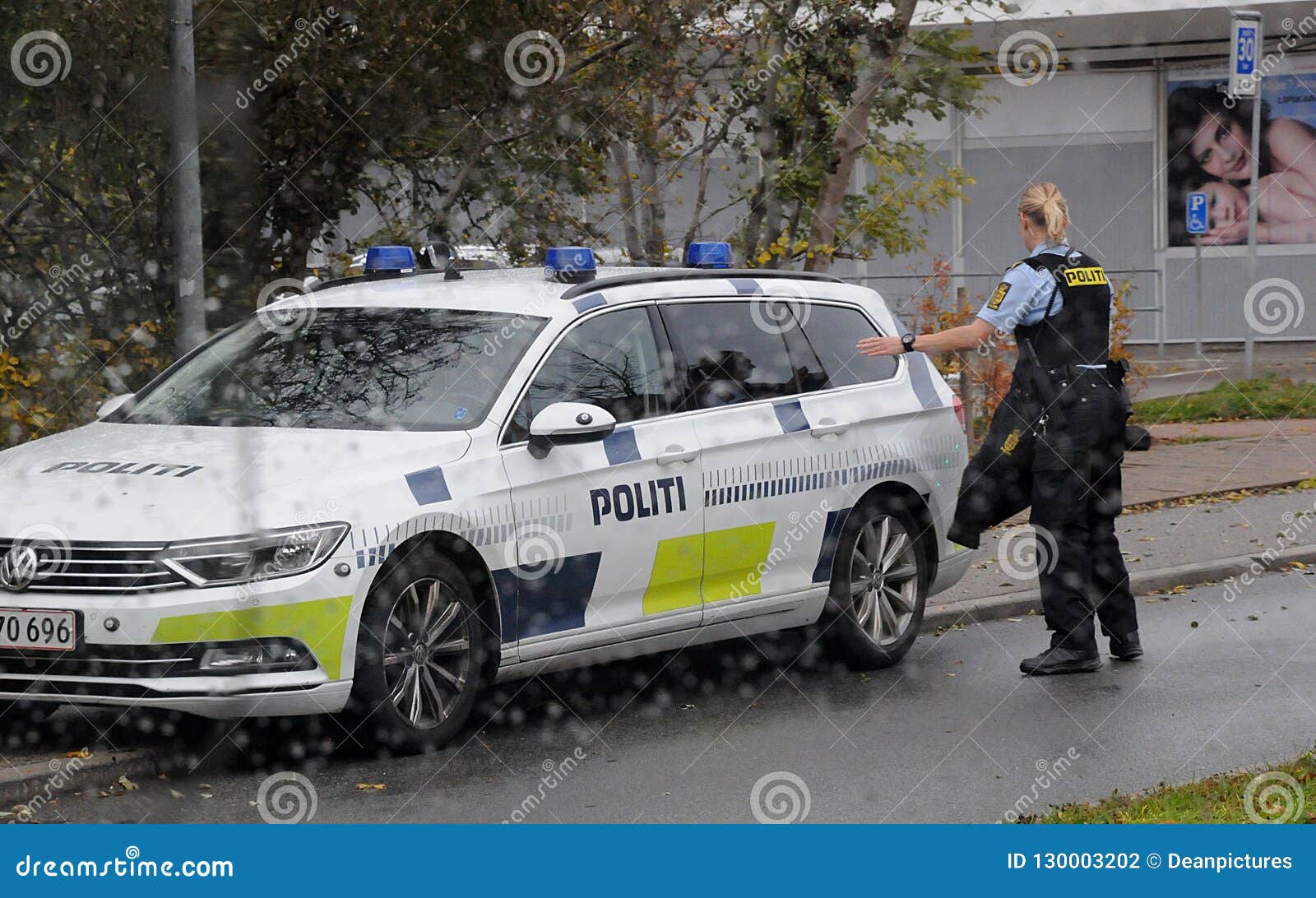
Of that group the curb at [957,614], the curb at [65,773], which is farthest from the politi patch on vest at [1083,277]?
the curb at [65,773]

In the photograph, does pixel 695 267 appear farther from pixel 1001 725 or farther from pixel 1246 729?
pixel 1246 729

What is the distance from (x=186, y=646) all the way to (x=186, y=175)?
10.4ft

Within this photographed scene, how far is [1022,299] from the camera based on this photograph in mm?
8195

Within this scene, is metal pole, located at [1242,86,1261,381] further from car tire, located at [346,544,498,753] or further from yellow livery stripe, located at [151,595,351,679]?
yellow livery stripe, located at [151,595,351,679]

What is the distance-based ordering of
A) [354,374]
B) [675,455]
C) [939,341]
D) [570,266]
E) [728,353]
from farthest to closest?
1. [939,341]
2. [728,353]
3. [570,266]
4. [675,455]
5. [354,374]

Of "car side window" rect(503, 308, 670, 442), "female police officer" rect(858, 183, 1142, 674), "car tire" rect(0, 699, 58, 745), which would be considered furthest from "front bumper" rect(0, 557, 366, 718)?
"female police officer" rect(858, 183, 1142, 674)

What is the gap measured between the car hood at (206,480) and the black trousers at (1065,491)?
2663 mm

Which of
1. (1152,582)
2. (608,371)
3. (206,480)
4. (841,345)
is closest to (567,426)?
(608,371)

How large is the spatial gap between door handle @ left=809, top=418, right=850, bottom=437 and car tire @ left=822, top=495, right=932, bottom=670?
0.38m

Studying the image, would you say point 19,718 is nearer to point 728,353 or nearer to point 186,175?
point 186,175

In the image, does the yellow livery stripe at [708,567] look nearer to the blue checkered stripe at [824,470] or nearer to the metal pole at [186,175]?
the blue checkered stripe at [824,470]

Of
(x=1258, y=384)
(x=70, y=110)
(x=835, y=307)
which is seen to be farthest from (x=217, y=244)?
(x=1258, y=384)

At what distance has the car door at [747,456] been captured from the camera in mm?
7781

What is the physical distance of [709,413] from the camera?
784 centimetres
